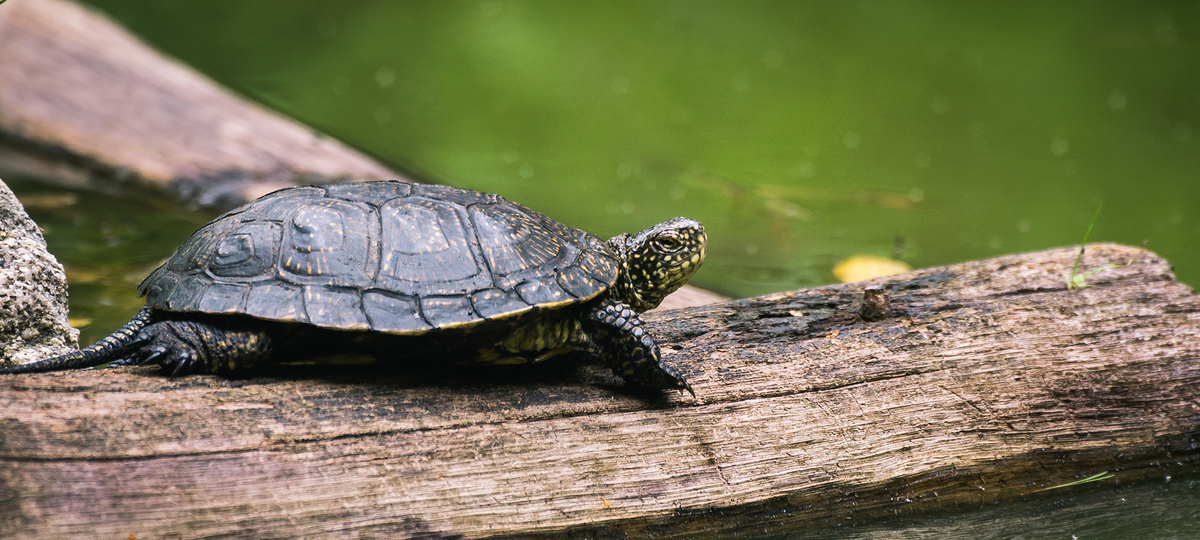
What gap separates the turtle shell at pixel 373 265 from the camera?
2.29m

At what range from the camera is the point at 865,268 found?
513 centimetres

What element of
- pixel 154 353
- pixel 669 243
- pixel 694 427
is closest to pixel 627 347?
pixel 694 427

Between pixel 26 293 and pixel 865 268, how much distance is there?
169 inches

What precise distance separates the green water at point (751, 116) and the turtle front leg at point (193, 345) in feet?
5.96

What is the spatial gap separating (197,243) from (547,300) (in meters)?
1.06

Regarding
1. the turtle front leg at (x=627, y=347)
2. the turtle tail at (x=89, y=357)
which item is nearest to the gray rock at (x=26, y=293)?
the turtle tail at (x=89, y=357)

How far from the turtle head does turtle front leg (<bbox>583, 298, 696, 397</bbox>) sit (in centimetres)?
30

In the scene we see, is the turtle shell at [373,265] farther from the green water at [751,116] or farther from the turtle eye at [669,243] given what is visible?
the green water at [751,116]

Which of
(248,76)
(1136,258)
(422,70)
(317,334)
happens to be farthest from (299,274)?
(422,70)

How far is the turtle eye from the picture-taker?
2.82 meters

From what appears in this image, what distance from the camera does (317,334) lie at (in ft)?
7.66

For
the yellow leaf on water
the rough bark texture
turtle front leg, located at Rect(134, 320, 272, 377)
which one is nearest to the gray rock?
turtle front leg, located at Rect(134, 320, 272, 377)

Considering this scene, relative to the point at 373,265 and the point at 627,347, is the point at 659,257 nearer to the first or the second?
the point at 627,347

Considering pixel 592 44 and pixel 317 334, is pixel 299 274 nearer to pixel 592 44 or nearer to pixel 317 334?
pixel 317 334
